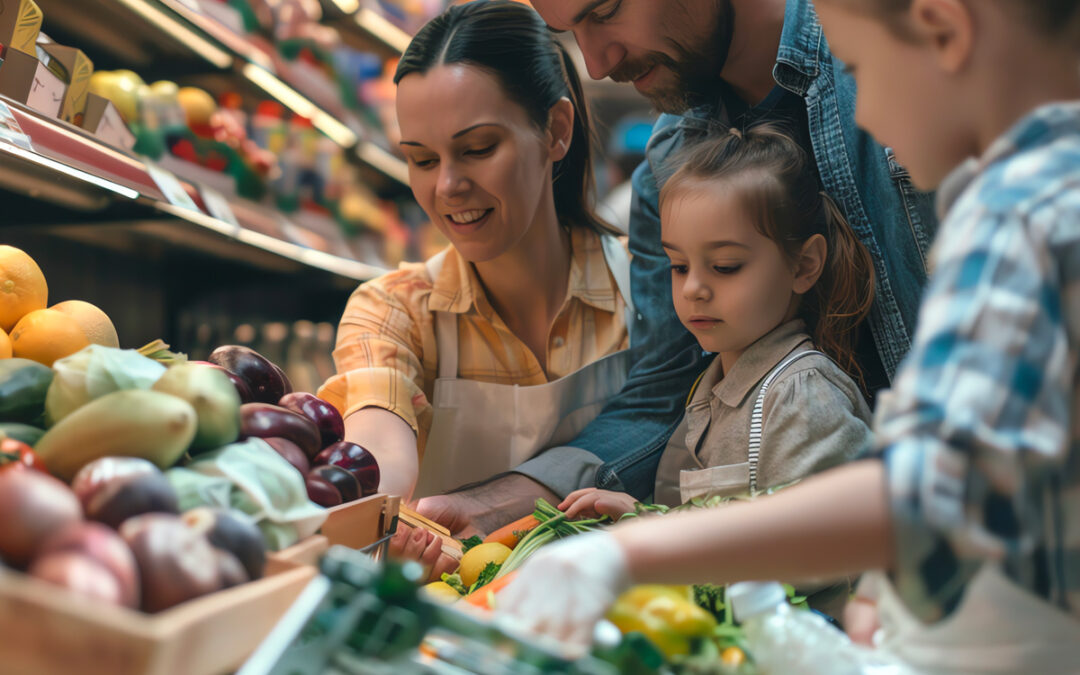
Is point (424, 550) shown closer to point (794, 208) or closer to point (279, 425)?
point (279, 425)

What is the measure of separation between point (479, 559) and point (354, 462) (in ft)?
0.98

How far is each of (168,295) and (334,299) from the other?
77 centimetres

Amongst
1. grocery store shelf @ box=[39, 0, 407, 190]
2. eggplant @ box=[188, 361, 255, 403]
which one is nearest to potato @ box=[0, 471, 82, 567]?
eggplant @ box=[188, 361, 255, 403]

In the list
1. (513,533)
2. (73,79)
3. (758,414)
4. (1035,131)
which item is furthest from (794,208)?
(73,79)

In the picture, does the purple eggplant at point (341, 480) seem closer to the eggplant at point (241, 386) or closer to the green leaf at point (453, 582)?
the eggplant at point (241, 386)

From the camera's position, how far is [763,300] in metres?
1.51

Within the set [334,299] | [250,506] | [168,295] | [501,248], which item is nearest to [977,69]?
[250,506]

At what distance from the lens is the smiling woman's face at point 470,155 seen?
1737 millimetres

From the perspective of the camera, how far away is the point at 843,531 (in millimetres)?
587

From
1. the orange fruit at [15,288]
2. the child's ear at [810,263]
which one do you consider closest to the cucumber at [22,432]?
the orange fruit at [15,288]

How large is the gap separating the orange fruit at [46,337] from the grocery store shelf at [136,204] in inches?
10.7

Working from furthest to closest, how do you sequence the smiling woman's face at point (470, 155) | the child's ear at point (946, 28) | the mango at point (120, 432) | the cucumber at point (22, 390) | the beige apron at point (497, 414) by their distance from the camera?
Answer: the beige apron at point (497, 414)
the smiling woman's face at point (470, 155)
the cucumber at point (22, 390)
the mango at point (120, 432)
the child's ear at point (946, 28)

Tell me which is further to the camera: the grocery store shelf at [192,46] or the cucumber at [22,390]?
the grocery store shelf at [192,46]

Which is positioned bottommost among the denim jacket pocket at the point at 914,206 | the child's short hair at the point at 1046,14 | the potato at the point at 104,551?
the potato at the point at 104,551
